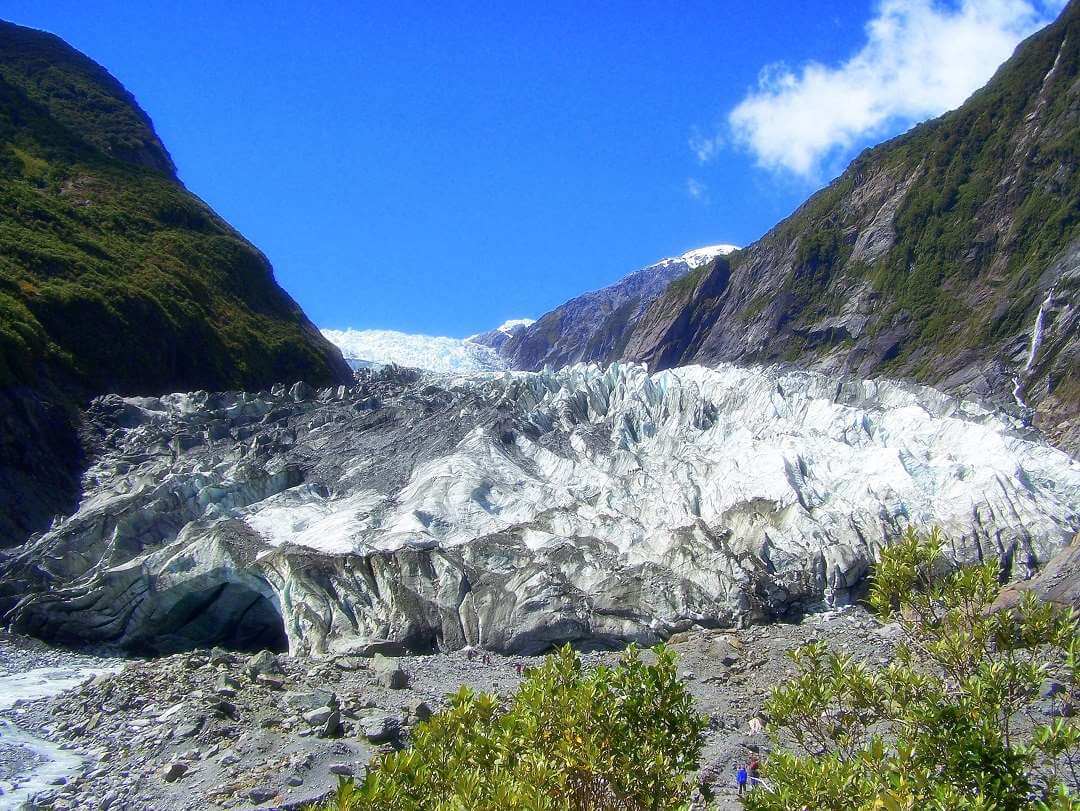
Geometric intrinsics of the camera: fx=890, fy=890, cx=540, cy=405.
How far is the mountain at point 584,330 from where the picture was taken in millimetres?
151625

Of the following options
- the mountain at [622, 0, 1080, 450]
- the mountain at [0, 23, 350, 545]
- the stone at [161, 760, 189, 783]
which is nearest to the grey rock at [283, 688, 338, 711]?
the stone at [161, 760, 189, 783]

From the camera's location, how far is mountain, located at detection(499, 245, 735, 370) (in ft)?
497

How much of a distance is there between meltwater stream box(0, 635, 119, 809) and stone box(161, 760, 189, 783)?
217 centimetres

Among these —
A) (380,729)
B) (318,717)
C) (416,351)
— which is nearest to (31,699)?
(318,717)

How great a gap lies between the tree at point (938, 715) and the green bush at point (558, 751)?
1.24 metres

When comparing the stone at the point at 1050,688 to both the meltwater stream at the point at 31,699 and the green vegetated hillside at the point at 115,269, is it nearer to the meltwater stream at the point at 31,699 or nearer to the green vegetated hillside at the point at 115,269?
the meltwater stream at the point at 31,699

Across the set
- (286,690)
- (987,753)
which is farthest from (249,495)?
(987,753)

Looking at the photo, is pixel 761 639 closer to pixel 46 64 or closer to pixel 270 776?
pixel 270 776

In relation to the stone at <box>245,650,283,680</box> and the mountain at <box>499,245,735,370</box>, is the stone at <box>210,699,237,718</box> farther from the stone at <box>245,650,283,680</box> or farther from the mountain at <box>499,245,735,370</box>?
the mountain at <box>499,245,735,370</box>

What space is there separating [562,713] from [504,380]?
4548cm

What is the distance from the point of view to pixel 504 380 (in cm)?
5500

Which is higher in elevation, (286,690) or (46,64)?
(46,64)

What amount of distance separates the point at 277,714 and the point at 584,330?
15109cm

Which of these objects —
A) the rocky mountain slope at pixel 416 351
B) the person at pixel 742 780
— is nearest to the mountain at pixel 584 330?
the rocky mountain slope at pixel 416 351
